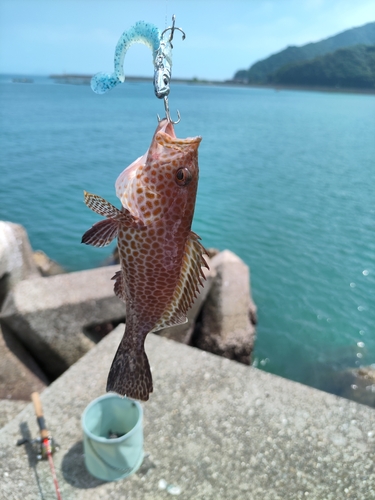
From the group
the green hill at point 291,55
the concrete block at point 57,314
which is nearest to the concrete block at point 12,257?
the concrete block at point 57,314

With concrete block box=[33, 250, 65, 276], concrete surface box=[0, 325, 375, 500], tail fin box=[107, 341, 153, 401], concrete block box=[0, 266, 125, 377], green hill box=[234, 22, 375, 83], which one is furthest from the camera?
green hill box=[234, 22, 375, 83]

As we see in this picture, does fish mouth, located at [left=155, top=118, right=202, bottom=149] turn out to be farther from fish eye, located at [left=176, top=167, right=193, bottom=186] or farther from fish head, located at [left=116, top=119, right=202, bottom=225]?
fish eye, located at [left=176, top=167, right=193, bottom=186]

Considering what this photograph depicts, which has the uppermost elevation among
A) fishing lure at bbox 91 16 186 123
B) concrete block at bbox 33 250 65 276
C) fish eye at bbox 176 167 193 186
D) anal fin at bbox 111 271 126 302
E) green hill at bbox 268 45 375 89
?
green hill at bbox 268 45 375 89

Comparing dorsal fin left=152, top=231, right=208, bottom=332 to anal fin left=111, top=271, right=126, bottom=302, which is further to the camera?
anal fin left=111, top=271, right=126, bottom=302

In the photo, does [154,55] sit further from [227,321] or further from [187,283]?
[227,321]

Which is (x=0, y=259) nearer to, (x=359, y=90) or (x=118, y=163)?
(x=118, y=163)

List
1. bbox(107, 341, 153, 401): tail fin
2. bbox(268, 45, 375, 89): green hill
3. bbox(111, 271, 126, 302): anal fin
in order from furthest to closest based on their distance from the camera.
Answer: bbox(268, 45, 375, 89): green hill < bbox(111, 271, 126, 302): anal fin < bbox(107, 341, 153, 401): tail fin

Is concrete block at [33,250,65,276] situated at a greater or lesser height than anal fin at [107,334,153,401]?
lesser

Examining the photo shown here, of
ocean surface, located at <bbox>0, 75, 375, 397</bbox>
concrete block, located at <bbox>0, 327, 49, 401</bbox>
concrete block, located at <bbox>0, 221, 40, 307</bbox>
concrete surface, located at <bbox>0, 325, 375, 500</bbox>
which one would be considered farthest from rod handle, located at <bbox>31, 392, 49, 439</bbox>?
ocean surface, located at <bbox>0, 75, 375, 397</bbox>
